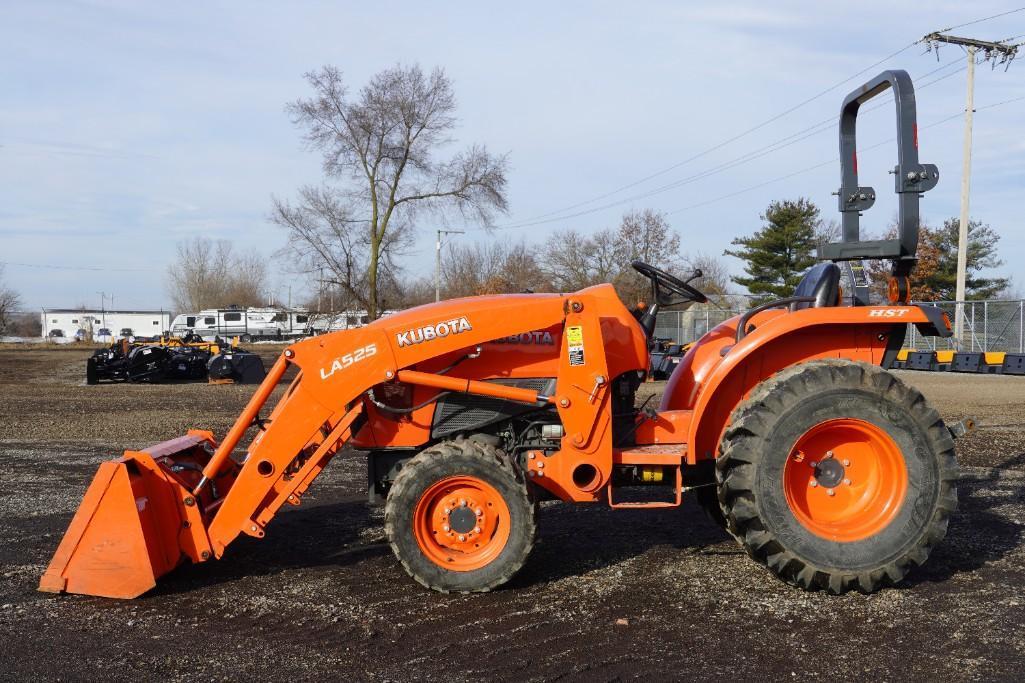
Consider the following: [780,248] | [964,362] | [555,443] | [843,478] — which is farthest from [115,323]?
[843,478]

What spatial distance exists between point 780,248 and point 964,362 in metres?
15.7

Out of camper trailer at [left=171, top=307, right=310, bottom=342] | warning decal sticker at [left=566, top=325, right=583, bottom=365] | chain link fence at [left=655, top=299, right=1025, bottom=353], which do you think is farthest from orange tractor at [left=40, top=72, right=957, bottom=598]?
camper trailer at [left=171, top=307, right=310, bottom=342]

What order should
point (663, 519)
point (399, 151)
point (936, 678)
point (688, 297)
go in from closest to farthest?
point (936, 678)
point (688, 297)
point (663, 519)
point (399, 151)

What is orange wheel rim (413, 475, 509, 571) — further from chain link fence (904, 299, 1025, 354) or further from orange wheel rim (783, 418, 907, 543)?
chain link fence (904, 299, 1025, 354)

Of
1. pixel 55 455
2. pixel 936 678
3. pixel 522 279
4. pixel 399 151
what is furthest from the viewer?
pixel 522 279

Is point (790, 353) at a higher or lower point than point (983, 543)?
higher

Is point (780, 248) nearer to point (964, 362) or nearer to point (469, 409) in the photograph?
point (964, 362)

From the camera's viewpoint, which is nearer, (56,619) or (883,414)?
(56,619)

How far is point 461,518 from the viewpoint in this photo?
4766mm

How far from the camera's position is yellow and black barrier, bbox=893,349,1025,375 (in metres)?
23.2

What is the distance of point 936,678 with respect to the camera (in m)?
3.66

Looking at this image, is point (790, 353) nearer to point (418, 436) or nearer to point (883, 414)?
point (883, 414)

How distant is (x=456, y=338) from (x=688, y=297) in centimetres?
154

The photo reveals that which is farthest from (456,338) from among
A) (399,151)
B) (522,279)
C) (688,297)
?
(522,279)
